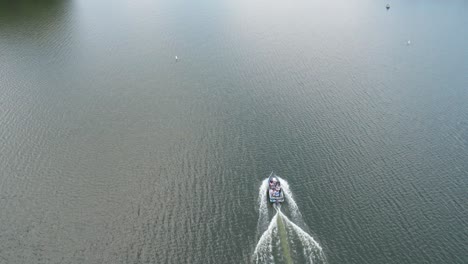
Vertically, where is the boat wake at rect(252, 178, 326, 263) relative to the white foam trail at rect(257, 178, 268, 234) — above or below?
below

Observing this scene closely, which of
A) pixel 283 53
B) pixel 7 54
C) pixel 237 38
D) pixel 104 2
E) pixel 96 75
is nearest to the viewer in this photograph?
pixel 96 75

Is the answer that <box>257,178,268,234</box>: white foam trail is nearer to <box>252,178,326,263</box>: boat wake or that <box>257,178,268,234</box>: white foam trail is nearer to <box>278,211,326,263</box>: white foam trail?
<box>252,178,326,263</box>: boat wake

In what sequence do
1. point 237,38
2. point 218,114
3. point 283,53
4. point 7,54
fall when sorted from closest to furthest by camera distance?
1. point 218,114
2. point 7,54
3. point 283,53
4. point 237,38

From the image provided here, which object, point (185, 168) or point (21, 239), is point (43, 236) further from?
point (185, 168)

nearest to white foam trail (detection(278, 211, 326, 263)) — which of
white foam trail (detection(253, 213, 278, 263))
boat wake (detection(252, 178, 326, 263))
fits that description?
boat wake (detection(252, 178, 326, 263))

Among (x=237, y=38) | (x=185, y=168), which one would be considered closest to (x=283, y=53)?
(x=237, y=38)

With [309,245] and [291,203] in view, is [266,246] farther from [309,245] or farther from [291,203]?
[291,203]

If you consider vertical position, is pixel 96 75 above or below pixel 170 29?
below
